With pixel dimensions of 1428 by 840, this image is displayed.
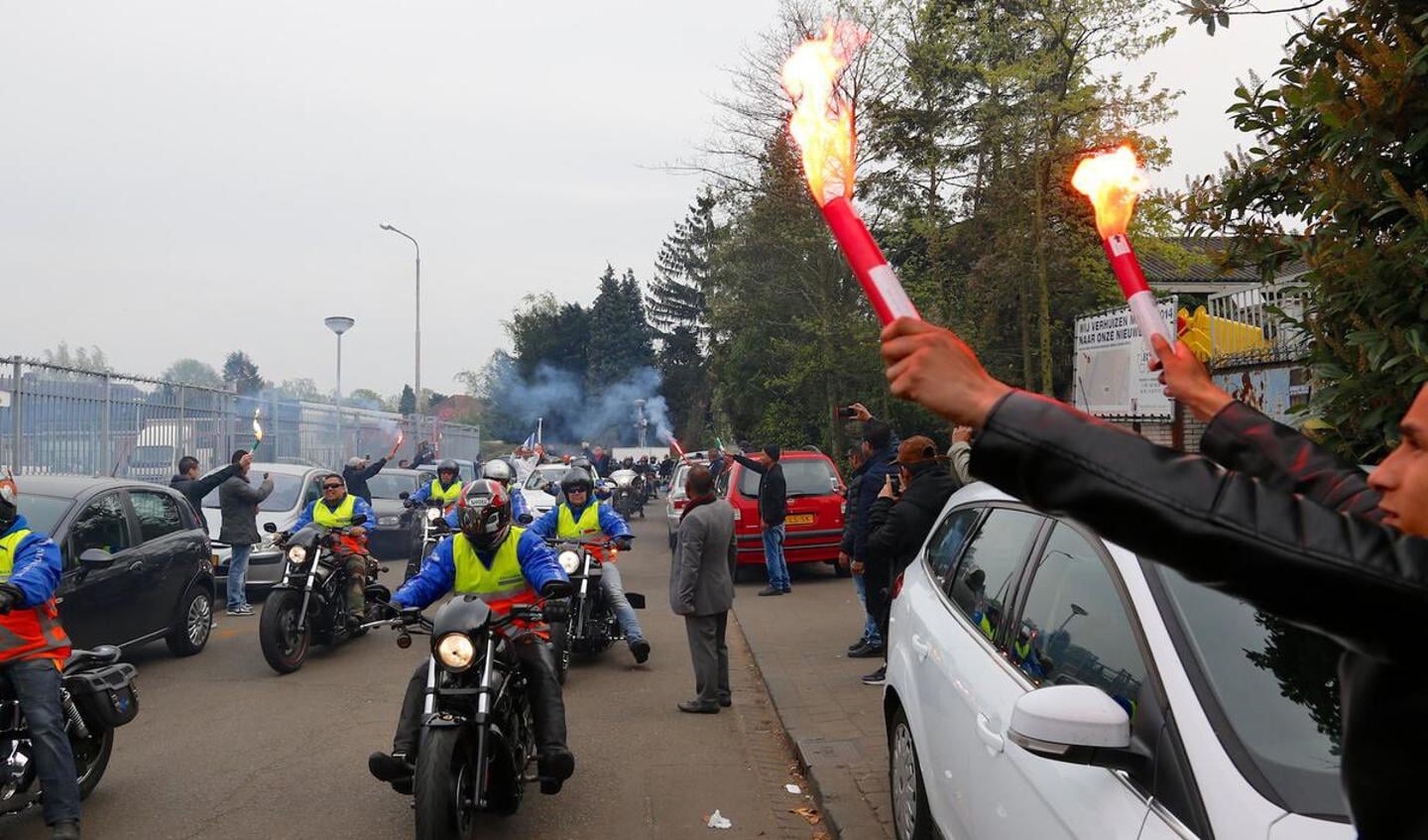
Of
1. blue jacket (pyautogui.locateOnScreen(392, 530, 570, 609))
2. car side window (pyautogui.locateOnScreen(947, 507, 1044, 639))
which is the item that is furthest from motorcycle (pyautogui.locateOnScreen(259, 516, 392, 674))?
car side window (pyautogui.locateOnScreen(947, 507, 1044, 639))

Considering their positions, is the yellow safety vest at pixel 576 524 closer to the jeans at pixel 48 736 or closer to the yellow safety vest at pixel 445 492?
the yellow safety vest at pixel 445 492

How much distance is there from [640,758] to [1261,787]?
5.26 metres

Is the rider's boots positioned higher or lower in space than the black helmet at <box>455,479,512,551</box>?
lower

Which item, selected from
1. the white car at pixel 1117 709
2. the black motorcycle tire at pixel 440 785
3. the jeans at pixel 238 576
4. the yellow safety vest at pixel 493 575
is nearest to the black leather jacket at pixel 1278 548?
the white car at pixel 1117 709

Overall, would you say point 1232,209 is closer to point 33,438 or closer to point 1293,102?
point 1293,102

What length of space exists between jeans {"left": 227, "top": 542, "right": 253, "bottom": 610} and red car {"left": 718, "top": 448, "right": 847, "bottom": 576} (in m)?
6.09

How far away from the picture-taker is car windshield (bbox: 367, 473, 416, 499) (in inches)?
793

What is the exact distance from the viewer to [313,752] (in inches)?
286

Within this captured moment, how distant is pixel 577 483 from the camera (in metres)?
10.8

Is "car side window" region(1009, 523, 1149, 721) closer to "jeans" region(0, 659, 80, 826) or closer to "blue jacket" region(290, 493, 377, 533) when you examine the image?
"jeans" region(0, 659, 80, 826)

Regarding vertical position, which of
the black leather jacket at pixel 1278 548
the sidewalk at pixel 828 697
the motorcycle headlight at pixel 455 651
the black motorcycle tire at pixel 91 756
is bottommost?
the sidewalk at pixel 828 697

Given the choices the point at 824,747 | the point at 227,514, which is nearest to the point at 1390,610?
the point at 824,747

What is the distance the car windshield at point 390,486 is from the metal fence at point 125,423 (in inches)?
103

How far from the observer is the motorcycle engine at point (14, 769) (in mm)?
5363
